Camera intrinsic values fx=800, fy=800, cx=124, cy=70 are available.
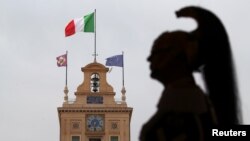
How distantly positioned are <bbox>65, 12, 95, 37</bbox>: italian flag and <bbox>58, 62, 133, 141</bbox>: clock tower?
6.68 meters

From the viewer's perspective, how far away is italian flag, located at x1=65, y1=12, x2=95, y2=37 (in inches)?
2980

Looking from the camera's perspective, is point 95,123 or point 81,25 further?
point 95,123

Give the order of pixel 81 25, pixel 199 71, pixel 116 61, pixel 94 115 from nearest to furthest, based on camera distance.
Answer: pixel 199 71
pixel 81 25
pixel 94 115
pixel 116 61

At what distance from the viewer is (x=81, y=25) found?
78062 millimetres

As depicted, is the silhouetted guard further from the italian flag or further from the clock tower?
the clock tower

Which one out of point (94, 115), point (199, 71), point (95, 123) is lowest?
point (199, 71)

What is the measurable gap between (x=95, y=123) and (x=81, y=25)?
11.2 meters

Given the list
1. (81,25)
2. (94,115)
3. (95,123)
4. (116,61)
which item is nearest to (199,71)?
(81,25)

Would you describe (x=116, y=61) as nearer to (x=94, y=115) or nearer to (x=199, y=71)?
(x=94, y=115)

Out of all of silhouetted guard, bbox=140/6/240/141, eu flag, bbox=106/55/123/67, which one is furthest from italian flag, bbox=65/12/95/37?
silhouetted guard, bbox=140/6/240/141

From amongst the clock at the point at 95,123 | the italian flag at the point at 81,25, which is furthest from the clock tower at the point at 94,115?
the italian flag at the point at 81,25

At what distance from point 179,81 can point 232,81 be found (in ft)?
3.53

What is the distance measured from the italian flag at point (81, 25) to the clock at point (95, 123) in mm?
9729

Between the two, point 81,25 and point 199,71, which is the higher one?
point 81,25
